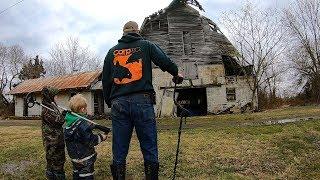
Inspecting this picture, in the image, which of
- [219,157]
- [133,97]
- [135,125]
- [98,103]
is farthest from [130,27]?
[98,103]

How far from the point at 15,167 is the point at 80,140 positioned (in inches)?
118

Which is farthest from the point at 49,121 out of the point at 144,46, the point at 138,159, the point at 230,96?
the point at 230,96

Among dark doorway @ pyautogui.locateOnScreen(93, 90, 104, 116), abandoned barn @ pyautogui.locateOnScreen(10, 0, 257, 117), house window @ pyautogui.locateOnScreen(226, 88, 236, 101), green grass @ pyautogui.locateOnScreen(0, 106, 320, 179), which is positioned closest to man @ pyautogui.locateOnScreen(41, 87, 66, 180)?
green grass @ pyautogui.locateOnScreen(0, 106, 320, 179)

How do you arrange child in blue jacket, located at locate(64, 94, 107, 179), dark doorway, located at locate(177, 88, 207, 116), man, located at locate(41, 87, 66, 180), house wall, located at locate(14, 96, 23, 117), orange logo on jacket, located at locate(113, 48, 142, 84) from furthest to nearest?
house wall, located at locate(14, 96, 23, 117) → dark doorway, located at locate(177, 88, 207, 116) → man, located at locate(41, 87, 66, 180) → child in blue jacket, located at locate(64, 94, 107, 179) → orange logo on jacket, located at locate(113, 48, 142, 84)

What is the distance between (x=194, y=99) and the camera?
33.8 meters

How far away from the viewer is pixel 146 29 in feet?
110

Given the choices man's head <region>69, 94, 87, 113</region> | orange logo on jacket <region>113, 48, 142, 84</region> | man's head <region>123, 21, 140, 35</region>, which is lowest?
man's head <region>69, 94, 87, 113</region>

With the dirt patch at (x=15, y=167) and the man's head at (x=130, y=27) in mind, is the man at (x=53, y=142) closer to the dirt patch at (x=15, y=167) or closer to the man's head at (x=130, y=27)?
the dirt patch at (x=15, y=167)

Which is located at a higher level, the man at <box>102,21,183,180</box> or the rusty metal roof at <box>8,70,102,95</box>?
the rusty metal roof at <box>8,70,102,95</box>

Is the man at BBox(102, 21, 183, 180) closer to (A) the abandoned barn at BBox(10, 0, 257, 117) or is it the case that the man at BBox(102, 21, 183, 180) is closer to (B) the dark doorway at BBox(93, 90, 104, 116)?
(A) the abandoned barn at BBox(10, 0, 257, 117)

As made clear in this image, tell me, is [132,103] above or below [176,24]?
below

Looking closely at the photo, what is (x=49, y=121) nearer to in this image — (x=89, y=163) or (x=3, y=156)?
(x=89, y=163)

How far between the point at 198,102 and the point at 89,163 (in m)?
27.4

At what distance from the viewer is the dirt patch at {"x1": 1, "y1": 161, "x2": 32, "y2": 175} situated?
27.6ft
